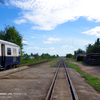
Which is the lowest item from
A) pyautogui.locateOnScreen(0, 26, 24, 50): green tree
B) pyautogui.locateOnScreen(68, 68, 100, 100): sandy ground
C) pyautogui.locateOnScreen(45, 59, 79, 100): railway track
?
pyautogui.locateOnScreen(68, 68, 100, 100): sandy ground

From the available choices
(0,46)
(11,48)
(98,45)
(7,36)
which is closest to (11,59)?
(11,48)

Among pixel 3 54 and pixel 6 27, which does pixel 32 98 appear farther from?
pixel 6 27

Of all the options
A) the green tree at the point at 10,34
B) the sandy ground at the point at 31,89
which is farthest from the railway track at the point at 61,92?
the green tree at the point at 10,34

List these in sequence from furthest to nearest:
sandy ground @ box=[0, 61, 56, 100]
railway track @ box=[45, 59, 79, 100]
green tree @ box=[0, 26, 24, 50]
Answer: green tree @ box=[0, 26, 24, 50] < sandy ground @ box=[0, 61, 56, 100] < railway track @ box=[45, 59, 79, 100]

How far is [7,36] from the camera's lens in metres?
25.9

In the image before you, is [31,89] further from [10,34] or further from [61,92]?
[10,34]

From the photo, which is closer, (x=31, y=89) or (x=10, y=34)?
(x=31, y=89)

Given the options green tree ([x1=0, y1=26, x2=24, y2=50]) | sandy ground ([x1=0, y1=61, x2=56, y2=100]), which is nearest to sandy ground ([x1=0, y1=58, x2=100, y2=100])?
sandy ground ([x1=0, y1=61, x2=56, y2=100])

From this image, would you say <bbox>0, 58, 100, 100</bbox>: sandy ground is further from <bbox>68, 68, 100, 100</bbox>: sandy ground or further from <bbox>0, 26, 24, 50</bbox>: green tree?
<bbox>0, 26, 24, 50</bbox>: green tree

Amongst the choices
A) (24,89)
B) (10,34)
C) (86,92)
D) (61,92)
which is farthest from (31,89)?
(10,34)

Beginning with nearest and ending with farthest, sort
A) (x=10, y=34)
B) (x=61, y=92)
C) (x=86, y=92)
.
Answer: (x=61, y=92)
(x=86, y=92)
(x=10, y=34)

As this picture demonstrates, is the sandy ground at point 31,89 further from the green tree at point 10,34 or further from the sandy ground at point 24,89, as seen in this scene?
the green tree at point 10,34

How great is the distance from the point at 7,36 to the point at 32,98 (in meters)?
23.3

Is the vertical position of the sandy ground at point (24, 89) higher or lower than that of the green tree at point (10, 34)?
lower
